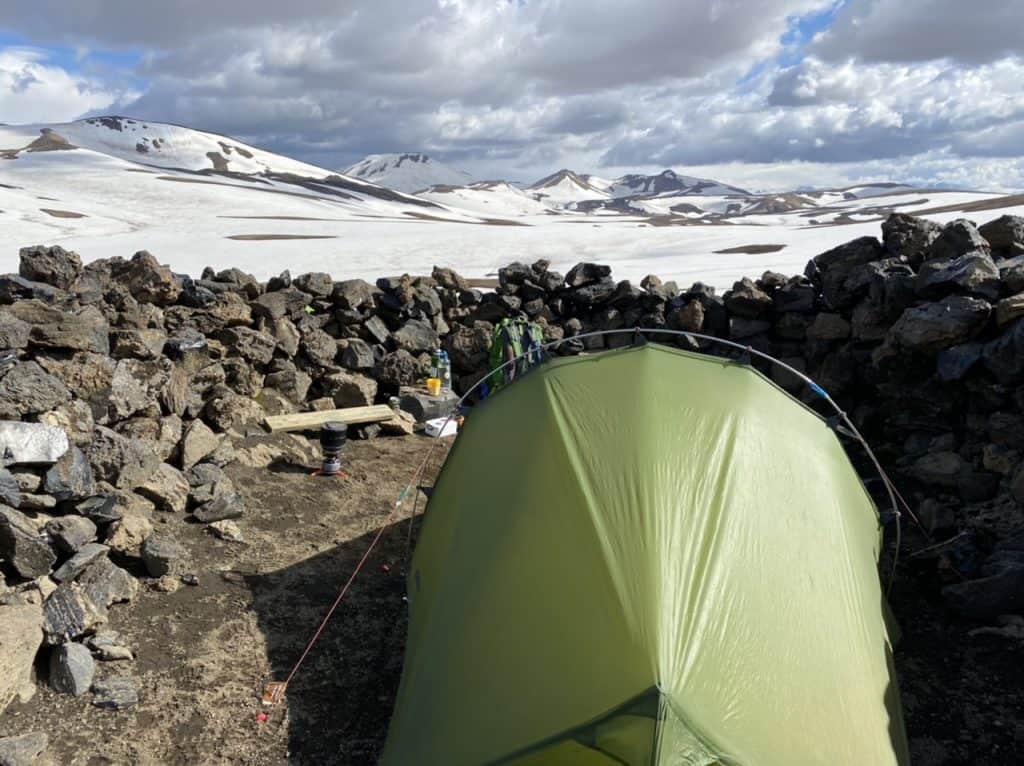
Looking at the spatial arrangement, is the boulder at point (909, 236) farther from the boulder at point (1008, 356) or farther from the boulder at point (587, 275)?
the boulder at point (587, 275)

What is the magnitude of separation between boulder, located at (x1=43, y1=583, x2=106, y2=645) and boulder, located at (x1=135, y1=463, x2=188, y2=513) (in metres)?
2.08

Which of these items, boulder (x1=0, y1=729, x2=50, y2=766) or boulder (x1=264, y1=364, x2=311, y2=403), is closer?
boulder (x1=0, y1=729, x2=50, y2=766)

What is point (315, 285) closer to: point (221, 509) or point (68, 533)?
point (221, 509)

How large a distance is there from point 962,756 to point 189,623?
654 cm

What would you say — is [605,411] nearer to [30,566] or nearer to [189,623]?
[189,623]

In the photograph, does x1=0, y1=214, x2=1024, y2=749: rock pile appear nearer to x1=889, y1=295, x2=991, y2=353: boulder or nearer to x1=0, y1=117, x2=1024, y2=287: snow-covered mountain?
x1=889, y1=295, x2=991, y2=353: boulder

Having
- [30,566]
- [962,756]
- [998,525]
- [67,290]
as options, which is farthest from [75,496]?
[998,525]

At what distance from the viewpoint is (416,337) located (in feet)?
50.0

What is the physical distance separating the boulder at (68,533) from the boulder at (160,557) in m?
0.57

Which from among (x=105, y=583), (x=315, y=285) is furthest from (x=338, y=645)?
(x=315, y=285)

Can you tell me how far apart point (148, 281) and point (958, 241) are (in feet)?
42.1

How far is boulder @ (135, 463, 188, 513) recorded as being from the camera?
8.90 meters

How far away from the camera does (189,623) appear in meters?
7.17

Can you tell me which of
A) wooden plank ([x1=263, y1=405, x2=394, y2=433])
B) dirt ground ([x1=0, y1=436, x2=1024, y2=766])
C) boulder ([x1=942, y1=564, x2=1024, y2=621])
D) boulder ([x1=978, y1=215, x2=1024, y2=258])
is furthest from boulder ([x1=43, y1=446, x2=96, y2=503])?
boulder ([x1=978, y1=215, x2=1024, y2=258])
